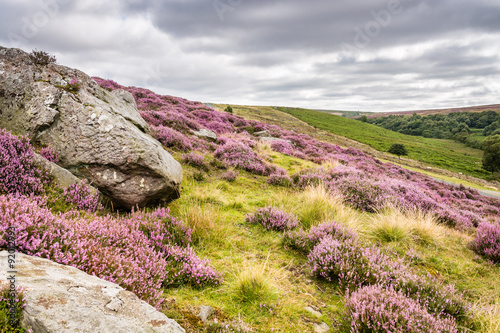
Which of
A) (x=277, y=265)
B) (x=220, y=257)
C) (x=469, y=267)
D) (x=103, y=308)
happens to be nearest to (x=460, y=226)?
(x=469, y=267)

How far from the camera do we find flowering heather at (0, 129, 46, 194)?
12.7 feet

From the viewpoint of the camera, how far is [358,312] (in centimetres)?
295

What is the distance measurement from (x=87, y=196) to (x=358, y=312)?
15.4 feet

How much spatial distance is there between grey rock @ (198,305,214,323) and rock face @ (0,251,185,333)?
686 millimetres

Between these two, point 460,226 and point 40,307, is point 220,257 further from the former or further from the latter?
point 460,226

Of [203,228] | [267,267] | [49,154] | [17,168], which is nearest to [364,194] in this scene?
[267,267]

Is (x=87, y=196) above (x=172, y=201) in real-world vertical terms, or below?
above

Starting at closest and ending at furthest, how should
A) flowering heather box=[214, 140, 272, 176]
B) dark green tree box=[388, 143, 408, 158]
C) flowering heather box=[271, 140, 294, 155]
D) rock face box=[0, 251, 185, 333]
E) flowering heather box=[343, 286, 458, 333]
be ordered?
1. rock face box=[0, 251, 185, 333]
2. flowering heather box=[343, 286, 458, 333]
3. flowering heather box=[214, 140, 272, 176]
4. flowering heather box=[271, 140, 294, 155]
5. dark green tree box=[388, 143, 408, 158]

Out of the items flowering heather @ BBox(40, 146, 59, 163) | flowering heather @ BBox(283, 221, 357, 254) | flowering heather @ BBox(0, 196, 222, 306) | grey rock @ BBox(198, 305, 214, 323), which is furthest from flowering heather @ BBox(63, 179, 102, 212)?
flowering heather @ BBox(283, 221, 357, 254)

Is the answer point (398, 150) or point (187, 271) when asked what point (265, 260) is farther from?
point (398, 150)

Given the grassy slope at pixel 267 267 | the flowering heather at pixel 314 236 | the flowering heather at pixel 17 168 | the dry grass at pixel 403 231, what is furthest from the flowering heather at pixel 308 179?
the flowering heather at pixel 17 168

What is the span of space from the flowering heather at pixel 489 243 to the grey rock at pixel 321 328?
5.56 meters

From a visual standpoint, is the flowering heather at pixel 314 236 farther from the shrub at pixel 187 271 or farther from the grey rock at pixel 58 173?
the grey rock at pixel 58 173

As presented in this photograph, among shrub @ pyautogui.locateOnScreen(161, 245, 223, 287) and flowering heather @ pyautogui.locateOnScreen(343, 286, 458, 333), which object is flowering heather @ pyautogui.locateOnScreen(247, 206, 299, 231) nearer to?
shrub @ pyautogui.locateOnScreen(161, 245, 223, 287)
